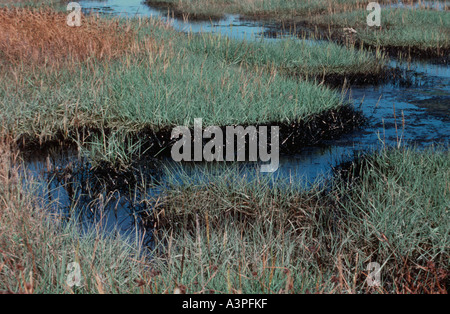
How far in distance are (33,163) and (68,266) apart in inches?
116

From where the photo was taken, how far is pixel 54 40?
7867mm

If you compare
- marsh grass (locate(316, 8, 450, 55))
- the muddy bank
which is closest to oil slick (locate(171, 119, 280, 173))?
the muddy bank

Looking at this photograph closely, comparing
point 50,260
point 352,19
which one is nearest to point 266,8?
point 352,19

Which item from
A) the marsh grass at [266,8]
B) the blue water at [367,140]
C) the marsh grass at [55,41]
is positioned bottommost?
the blue water at [367,140]

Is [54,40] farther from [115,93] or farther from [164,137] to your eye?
[164,137]

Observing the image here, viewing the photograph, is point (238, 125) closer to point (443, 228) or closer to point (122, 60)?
point (122, 60)

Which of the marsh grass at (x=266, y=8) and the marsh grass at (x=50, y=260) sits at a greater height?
A: the marsh grass at (x=266, y=8)

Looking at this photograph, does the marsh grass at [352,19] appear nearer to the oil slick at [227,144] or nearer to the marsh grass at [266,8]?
the marsh grass at [266,8]

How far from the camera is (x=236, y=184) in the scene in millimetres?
4422

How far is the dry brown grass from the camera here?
741cm

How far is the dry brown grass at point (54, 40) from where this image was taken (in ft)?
24.3

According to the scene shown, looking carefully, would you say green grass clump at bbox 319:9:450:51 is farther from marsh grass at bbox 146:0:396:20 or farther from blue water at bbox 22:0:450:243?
marsh grass at bbox 146:0:396:20
